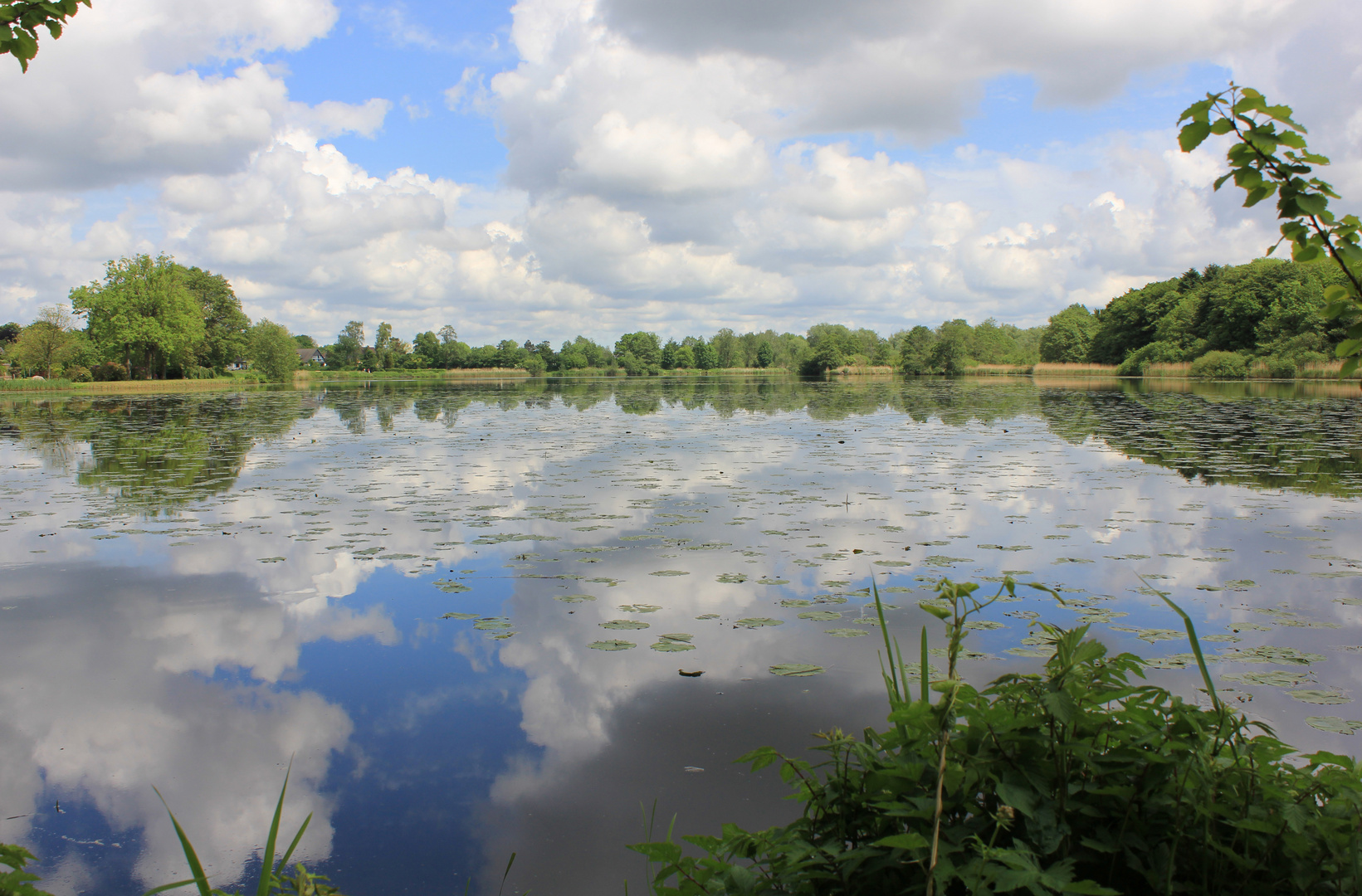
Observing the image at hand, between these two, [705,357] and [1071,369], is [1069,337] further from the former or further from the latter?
[705,357]

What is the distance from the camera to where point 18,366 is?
194ft

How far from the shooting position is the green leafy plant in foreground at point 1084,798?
5.09 ft

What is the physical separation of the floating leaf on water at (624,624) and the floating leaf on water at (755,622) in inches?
28.4

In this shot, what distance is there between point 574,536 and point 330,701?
13.4 ft

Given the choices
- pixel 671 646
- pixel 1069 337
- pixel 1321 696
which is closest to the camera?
pixel 1321 696

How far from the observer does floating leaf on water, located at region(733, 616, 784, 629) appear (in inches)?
222

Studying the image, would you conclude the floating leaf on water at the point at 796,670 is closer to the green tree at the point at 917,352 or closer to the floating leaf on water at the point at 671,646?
the floating leaf on water at the point at 671,646

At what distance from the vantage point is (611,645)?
533 cm

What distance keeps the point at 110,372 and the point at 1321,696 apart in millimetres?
74089

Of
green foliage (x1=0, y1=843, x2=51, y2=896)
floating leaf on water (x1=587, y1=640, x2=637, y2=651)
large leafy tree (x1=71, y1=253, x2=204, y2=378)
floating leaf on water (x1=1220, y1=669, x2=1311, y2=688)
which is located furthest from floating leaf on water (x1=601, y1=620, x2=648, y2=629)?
large leafy tree (x1=71, y1=253, x2=204, y2=378)

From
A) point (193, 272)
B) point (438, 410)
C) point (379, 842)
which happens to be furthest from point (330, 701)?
point (193, 272)

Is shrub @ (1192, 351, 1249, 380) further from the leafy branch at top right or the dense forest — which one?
the leafy branch at top right

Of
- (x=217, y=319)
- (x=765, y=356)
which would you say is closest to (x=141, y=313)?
(x=217, y=319)

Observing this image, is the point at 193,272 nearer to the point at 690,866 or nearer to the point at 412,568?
the point at 412,568
